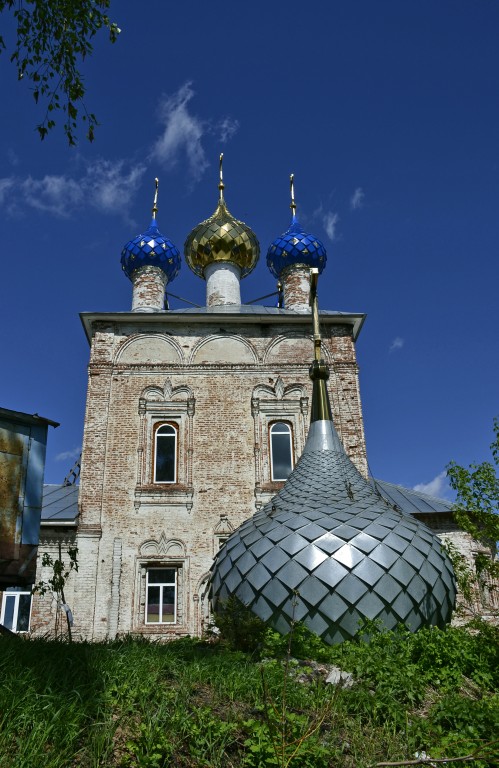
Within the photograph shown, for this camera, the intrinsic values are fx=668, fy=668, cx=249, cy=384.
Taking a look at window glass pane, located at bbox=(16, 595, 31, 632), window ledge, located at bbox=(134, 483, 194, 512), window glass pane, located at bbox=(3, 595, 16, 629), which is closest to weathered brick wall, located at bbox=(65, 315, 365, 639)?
window ledge, located at bbox=(134, 483, 194, 512)

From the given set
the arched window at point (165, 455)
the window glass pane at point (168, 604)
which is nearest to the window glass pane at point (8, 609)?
the window glass pane at point (168, 604)

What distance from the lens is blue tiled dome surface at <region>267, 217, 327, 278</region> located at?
15.8 m

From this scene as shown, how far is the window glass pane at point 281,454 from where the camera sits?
1194cm

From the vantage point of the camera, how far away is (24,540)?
6016mm

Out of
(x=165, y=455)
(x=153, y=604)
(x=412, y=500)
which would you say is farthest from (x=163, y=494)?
(x=412, y=500)

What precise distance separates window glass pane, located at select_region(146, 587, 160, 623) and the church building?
0.05 feet

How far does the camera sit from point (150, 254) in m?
15.4

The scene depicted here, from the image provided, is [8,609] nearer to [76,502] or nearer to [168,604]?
[76,502]

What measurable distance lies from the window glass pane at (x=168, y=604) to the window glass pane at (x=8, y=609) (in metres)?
2.46

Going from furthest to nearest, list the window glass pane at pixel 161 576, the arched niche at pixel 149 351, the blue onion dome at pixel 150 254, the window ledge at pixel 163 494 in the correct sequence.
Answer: the blue onion dome at pixel 150 254 < the arched niche at pixel 149 351 < the window ledge at pixel 163 494 < the window glass pane at pixel 161 576

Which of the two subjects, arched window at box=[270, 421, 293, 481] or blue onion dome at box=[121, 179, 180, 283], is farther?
blue onion dome at box=[121, 179, 180, 283]

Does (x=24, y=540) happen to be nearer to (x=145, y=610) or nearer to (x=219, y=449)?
(x=145, y=610)

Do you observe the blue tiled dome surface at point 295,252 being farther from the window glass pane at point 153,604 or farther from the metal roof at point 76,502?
the window glass pane at point 153,604

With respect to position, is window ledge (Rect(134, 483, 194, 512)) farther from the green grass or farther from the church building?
the green grass
